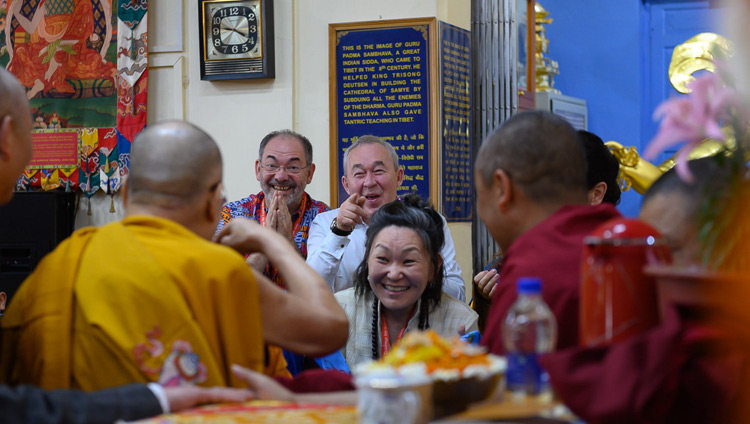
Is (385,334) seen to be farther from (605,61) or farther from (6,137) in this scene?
(605,61)

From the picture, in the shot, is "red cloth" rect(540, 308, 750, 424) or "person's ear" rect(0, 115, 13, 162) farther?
"person's ear" rect(0, 115, 13, 162)

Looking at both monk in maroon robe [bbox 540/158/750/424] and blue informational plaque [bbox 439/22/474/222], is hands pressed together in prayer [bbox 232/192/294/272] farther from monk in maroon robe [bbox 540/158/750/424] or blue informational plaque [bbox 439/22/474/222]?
monk in maroon robe [bbox 540/158/750/424]

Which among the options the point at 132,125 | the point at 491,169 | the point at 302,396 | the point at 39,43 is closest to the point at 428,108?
the point at 132,125

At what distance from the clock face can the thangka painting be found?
0.52 metres

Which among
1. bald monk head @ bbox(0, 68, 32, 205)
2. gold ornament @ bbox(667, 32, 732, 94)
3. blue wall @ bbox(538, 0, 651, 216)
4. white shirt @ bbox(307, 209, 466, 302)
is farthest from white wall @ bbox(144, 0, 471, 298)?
blue wall @ bbox(538, 0, 651, 216)

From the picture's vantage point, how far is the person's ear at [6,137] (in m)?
1.93

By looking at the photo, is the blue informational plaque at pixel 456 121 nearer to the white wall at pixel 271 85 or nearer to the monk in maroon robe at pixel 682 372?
the white wall at pixel 271 85

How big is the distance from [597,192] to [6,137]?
7.24 ft

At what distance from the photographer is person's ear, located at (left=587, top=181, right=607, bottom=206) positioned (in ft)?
10.6

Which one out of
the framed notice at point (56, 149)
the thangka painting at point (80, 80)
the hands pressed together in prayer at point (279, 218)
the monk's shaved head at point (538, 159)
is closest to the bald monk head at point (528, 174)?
the monk's shaved head at point (538, 159)

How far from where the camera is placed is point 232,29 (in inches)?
230

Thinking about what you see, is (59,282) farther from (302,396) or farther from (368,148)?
(368,148)

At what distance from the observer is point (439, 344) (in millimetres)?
1447

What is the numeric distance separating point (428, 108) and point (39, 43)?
299cm
